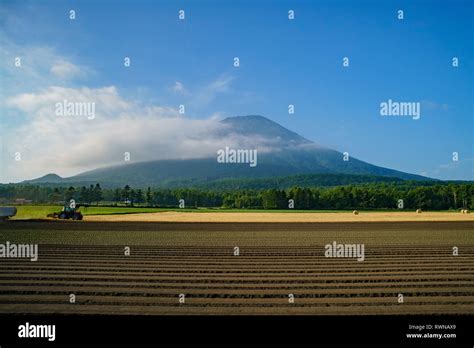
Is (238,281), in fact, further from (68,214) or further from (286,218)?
(286,218)

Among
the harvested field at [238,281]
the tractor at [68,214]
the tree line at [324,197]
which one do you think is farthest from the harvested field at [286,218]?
the tree line at [324,197]

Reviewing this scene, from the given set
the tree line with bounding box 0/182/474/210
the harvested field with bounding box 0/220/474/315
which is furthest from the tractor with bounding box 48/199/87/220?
the tree line with bounding box 0/182/474/210

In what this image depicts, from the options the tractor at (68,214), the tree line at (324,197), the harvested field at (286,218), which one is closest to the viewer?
the tractor at (68,214)

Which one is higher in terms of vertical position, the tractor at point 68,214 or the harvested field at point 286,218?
the tractor at point 68,214

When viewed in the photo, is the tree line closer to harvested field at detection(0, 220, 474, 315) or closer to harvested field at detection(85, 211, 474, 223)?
harvested field at detection(85, 211, 474, 223)

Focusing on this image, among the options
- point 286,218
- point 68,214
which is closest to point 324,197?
point 286,218

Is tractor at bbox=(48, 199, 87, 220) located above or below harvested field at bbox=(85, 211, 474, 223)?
above

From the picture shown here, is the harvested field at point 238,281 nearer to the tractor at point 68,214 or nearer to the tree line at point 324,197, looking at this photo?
the tractor at point 68,214

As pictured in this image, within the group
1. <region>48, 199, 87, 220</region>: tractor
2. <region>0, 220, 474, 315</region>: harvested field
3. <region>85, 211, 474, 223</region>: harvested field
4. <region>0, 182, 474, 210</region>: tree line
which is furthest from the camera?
<region>0, 182, 474, 210</region>: tree line

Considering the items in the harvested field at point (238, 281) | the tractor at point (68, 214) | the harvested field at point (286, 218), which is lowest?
the harvested field at point (286, 218)

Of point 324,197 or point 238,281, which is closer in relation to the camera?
point 238,281

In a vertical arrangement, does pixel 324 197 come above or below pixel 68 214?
above

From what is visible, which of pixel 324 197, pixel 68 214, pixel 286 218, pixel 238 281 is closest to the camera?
pixel 238 281
